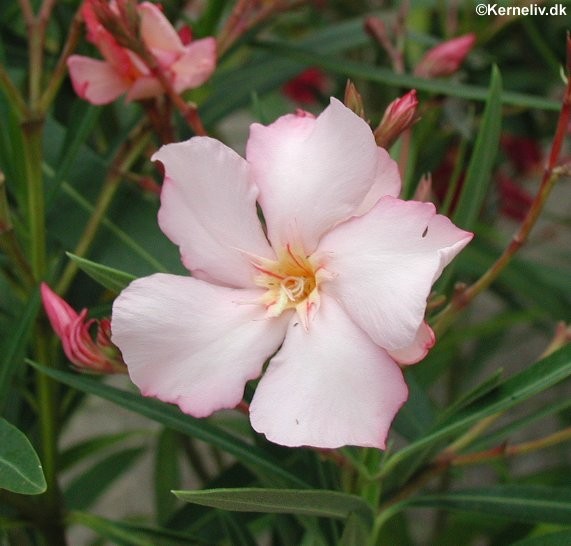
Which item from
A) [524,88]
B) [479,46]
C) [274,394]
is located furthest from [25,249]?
[524,88]

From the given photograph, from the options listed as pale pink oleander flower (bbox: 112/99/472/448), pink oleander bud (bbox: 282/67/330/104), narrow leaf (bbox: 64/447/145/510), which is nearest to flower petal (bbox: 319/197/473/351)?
pale pink oleander flower (bbox: 112/99/472/448)

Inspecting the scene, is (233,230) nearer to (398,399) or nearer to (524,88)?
(398,399)

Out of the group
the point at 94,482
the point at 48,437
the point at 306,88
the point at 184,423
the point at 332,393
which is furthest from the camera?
the point at 306,88

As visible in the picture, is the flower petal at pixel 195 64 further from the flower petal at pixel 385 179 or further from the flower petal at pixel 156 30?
the flower petal at pixel 385 179

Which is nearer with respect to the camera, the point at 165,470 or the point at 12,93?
the point at 12,93

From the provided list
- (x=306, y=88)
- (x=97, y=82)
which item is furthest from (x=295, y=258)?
(x=306, y=88)

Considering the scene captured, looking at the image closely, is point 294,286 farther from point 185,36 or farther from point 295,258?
point 185,36

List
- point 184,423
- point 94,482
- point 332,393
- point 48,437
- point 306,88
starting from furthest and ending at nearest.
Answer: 1. point 306,88
2. point 94,482
3. point 48,437
4. point 184,423
5. point 332,393

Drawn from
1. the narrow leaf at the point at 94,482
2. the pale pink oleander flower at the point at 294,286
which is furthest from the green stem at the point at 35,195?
the narrow leaf at the point at 94,482
